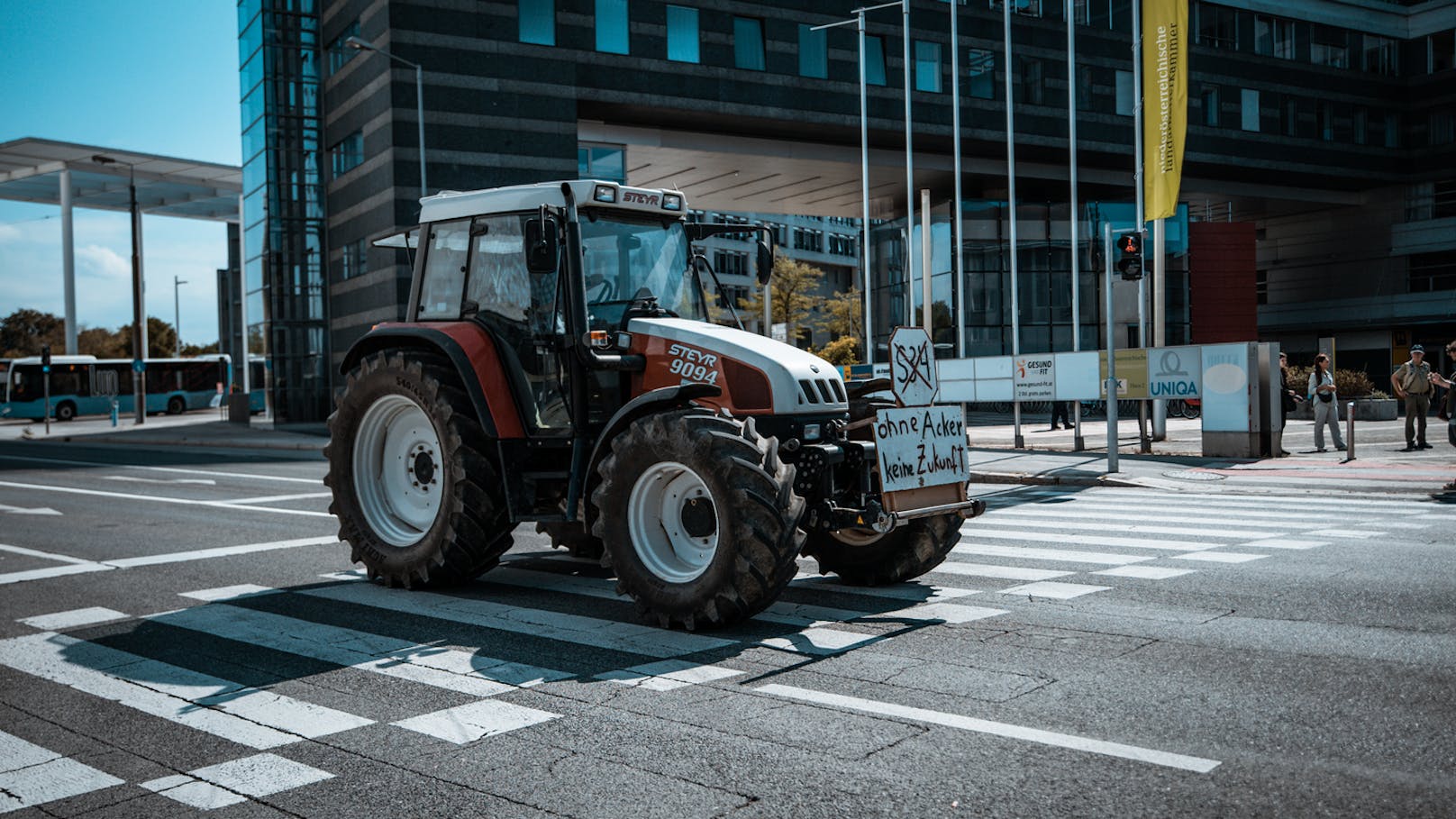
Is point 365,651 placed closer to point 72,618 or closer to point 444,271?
point 72,618

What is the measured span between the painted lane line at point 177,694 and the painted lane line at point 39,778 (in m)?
0.55

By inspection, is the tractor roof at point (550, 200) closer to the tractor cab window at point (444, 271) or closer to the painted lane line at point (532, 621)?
the tractor cab window at point (444, 271)

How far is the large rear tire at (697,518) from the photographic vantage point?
6.64 m

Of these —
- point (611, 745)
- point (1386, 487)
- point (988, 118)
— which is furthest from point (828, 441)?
point (988, 118)

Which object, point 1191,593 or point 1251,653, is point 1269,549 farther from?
point 1251,653

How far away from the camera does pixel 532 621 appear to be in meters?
7.52

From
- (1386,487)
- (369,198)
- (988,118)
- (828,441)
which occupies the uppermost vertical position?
(988,118)

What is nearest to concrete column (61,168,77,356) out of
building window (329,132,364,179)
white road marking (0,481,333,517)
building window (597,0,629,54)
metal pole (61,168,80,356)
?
metal pole (61,168,80,356)

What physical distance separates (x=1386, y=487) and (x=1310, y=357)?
4621 centimetres

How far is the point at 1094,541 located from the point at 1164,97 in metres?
15.5

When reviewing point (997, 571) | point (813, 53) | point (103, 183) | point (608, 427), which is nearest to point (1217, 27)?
point (813, 53)

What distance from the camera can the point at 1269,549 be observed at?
10.4 m

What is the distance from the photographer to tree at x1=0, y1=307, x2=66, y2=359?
89.6 metres

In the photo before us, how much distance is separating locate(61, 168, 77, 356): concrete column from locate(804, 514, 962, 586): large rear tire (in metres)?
69.2
